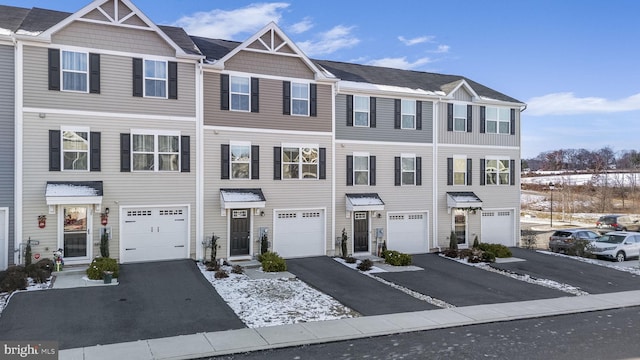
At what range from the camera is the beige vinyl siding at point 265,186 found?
61.7 ft

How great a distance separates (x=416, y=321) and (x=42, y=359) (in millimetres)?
8644

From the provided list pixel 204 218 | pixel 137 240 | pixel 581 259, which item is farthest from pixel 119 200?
pixel 581 259

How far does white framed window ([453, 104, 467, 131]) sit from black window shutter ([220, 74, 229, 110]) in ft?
40.4

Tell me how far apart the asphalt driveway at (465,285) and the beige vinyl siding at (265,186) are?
15.8 feet

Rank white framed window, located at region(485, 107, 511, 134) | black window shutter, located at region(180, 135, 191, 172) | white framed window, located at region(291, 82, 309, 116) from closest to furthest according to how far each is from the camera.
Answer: black window shutter, located at region(180, 135, 191, 172)
white framed window, located at region(291, 82, 309, 116)
white framed window, located at region(485, 107, 511, 134)

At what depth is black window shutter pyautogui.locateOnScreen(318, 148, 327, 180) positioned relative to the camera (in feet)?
68.8

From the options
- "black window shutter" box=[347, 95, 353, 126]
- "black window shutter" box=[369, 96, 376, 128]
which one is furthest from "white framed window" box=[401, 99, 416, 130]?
"black window shutter" box=[347, 95, 353, 126]

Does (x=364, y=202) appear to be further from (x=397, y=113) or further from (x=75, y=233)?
(x=75, y=233)

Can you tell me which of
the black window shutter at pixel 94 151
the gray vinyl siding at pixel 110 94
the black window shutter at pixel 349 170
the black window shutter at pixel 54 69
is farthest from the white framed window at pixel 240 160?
the black window shutter at pixel 54 69

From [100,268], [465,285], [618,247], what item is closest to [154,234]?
[100,268]

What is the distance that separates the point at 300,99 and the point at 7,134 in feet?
37.1

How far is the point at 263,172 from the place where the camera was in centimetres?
1988

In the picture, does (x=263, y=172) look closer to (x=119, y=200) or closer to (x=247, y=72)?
(x=247, y=72)

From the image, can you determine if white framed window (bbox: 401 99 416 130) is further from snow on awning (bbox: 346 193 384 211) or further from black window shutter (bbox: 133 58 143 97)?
black window shutter (bbox: 133 58 143 97)
